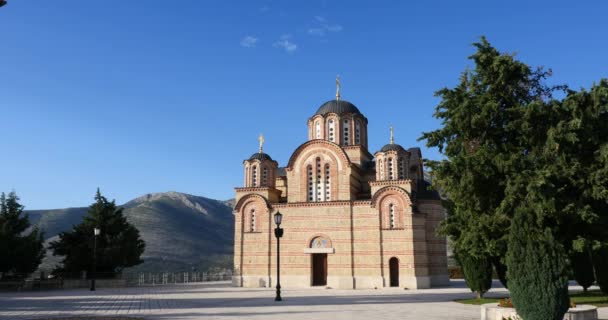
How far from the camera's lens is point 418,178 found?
37.4 m

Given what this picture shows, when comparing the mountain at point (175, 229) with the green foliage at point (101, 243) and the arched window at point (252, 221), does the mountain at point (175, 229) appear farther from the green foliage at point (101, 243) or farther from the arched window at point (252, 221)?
the arched window at point (252, 221)

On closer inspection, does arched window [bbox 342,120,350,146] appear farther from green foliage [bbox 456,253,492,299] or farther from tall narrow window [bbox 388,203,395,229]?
green foliage [bbox 456,253,492,299]

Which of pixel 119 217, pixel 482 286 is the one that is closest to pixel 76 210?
pixel 119 217

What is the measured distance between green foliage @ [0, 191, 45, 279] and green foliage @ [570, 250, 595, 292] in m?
31.8

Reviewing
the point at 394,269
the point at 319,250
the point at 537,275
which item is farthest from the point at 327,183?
the point at 537,275

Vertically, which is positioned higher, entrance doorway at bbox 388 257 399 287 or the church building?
the church building

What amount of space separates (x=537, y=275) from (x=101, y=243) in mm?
31109

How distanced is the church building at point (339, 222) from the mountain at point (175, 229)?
40.9m

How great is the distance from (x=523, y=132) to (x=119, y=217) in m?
29.0

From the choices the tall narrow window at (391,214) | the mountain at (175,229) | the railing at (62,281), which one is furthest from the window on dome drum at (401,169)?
the mountain at (175,229)

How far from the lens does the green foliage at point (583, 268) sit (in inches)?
854

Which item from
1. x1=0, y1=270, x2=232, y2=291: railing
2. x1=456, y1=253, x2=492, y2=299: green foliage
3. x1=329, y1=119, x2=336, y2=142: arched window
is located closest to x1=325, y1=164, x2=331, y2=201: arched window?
x1=329, y1=119, x2=336, y2=142: arched window

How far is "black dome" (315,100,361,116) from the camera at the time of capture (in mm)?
35844

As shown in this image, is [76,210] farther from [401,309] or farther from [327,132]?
[401,309]
